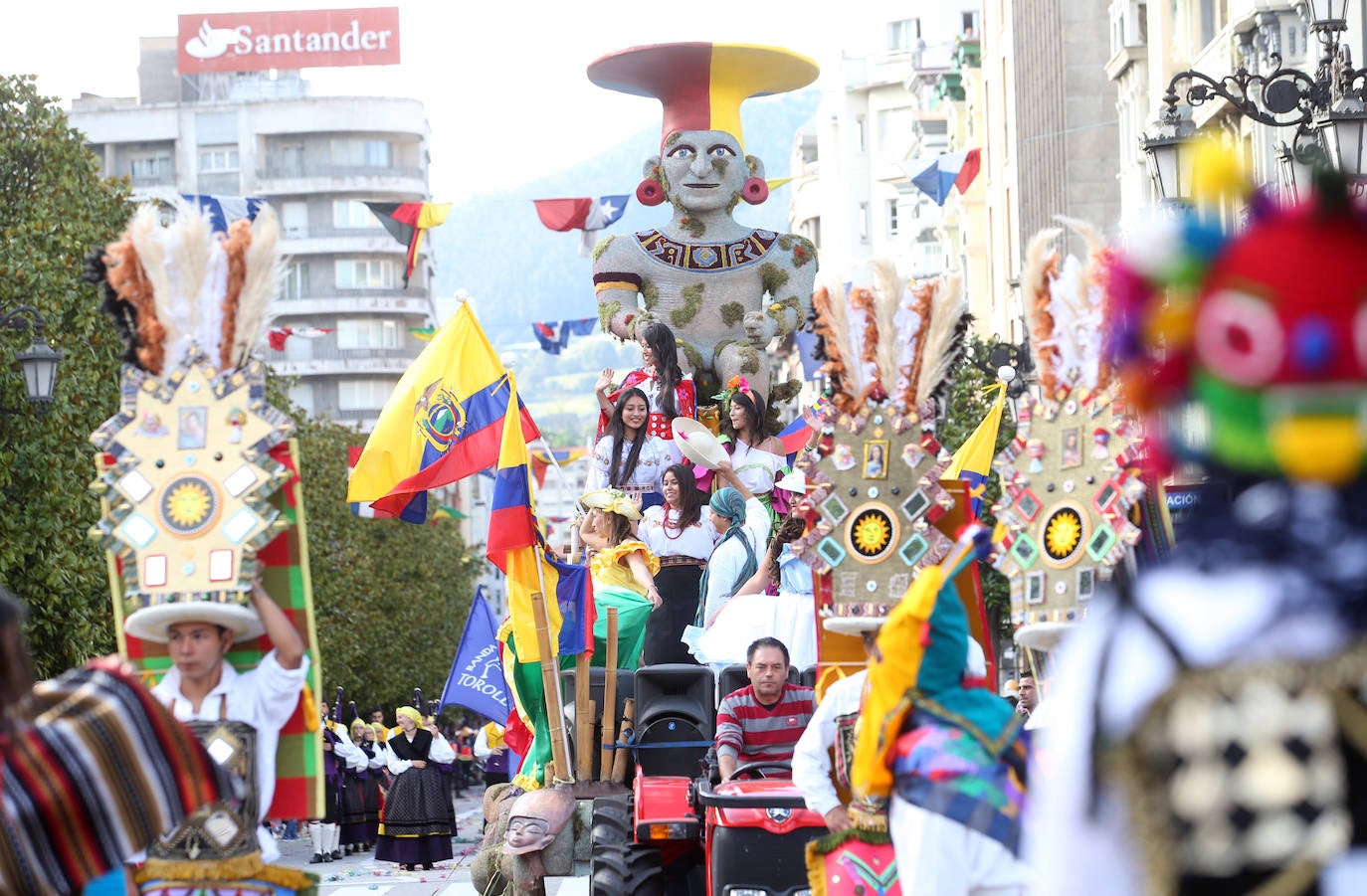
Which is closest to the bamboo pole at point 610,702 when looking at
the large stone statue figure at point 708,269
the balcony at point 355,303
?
the large stone statue figure at point 708,269

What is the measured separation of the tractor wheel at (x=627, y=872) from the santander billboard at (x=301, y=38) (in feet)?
284

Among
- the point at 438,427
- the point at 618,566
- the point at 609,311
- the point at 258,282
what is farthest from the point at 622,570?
the point at 258,282

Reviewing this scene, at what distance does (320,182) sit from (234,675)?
3352 inches

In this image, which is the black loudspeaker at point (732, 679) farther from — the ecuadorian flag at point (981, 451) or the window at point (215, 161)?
the window at point (215, 161)

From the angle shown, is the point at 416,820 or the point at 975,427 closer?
the point at 416,820

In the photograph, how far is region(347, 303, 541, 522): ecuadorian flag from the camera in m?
14.9

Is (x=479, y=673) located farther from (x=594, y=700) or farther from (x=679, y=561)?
(x=594, y=700)

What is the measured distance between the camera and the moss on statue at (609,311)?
60.7 ft

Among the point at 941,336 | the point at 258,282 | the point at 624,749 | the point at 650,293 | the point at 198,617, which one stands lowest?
the point at 624,749

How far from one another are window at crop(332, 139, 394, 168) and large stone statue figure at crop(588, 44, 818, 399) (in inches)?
2957

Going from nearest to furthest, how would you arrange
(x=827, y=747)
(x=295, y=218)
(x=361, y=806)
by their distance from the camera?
(x=827, y=747)
(x=361, y=806)
(x=295, y=218)

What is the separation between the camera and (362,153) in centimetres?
9331

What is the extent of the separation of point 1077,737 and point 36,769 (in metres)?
2.75

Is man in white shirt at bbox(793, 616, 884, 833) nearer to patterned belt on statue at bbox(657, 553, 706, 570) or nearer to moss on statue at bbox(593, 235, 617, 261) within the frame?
patterned belt on statue at bbox(657, 553, 706, 570)
